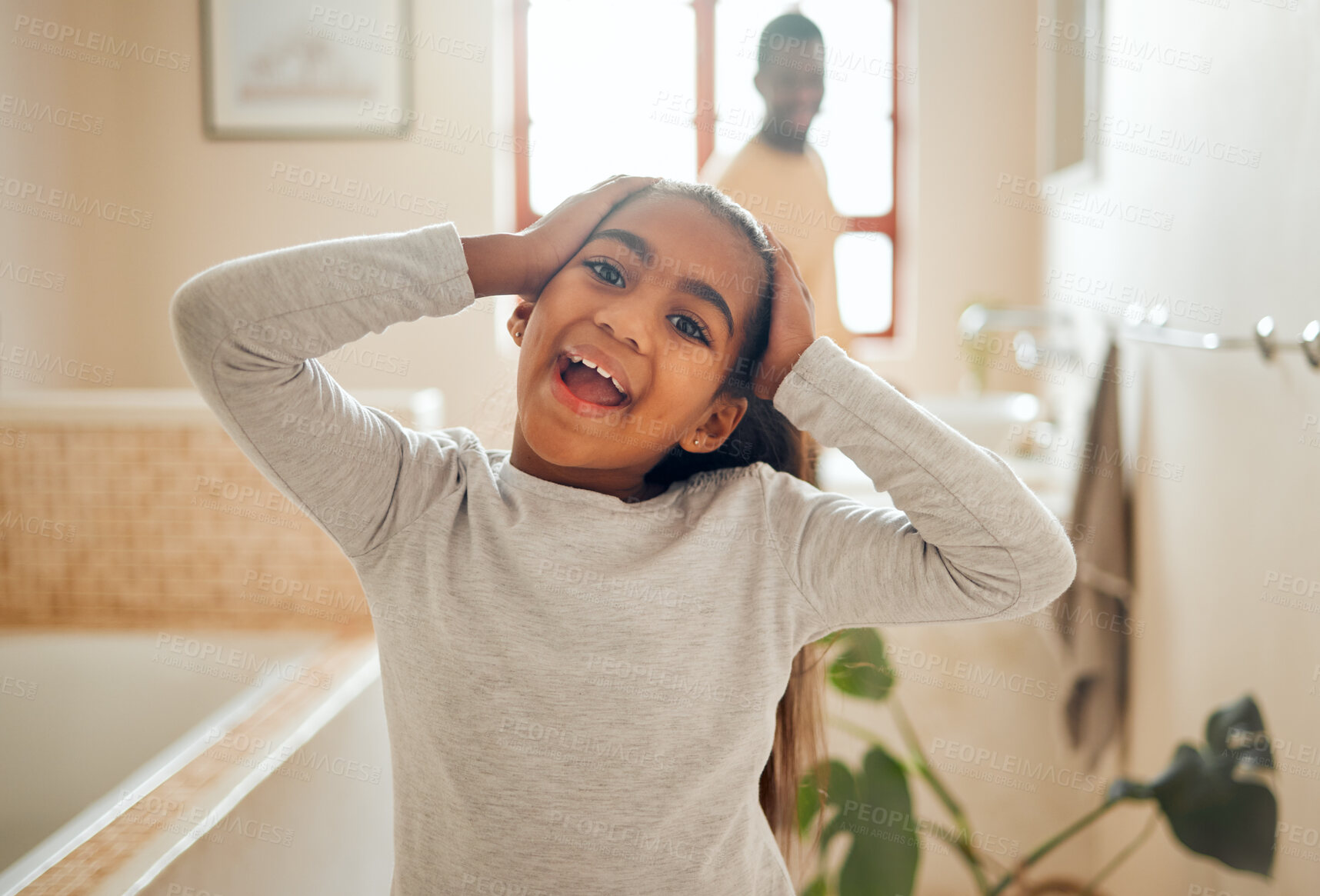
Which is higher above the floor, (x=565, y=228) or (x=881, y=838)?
(x=565, y=228)

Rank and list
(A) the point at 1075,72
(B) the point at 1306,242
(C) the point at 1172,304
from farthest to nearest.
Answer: (A) the point at 1075,72 < (C) the point at 1172,304 < (B) the point at 1306,242

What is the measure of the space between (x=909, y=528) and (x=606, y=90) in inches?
85.1

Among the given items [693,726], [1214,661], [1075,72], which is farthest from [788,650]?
[1075,72]

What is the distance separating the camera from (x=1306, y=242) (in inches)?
41.3

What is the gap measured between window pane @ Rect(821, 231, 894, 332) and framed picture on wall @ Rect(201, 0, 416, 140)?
144 centimetres

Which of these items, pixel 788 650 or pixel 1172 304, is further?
pixel 1172 304

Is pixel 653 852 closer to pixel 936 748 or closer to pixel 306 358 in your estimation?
pixel 306 358

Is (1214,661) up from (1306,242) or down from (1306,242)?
down

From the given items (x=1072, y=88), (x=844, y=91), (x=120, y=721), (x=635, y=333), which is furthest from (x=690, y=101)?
(x=635, y=333)

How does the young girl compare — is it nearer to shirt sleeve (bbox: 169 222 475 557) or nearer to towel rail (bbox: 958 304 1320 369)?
shirt sleeve (bbox: 169 222 475 557)

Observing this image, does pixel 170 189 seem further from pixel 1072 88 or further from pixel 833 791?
pixel 1072 88

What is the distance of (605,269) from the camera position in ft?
2.28

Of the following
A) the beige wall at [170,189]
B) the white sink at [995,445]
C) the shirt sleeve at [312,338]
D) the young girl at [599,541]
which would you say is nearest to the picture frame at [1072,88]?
the white sink at [995,445]

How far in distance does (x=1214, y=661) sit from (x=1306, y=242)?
611 millimetres
